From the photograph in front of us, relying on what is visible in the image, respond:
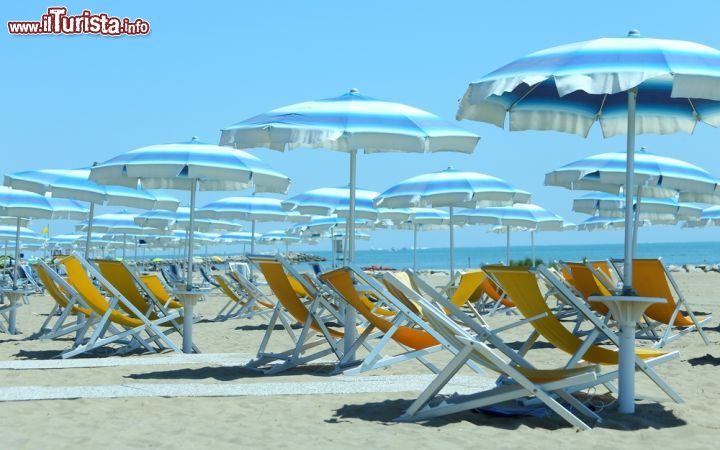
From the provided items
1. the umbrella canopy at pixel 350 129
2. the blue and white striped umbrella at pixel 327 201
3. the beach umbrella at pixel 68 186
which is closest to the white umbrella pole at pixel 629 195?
the umbrella canopy at pixel 350 129

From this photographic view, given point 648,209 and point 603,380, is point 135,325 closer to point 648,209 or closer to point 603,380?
point 603,380

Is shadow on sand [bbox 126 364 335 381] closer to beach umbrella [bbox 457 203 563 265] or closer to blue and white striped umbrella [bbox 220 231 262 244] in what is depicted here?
beach umbrella [bbox 457 203 563 265]

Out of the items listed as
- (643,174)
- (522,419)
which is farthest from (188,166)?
(643,174)

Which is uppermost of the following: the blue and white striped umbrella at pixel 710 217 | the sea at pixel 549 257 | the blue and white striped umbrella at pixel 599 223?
the blue and white striped umbrella at pixel 710 217

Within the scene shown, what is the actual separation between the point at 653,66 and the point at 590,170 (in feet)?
14.3

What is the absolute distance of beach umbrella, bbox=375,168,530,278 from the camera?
413 inches

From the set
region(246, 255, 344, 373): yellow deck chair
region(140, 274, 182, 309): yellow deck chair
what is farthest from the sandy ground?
region(140, 274, 182, 309): yellow deck chair

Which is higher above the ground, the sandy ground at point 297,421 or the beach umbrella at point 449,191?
the beach umbrella at point 449,191

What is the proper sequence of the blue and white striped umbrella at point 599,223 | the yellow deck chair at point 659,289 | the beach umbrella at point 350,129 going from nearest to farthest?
the beach umbrella at point 350,129 < the yellow deck chair at point 659,289 < the blue and white striped umbrella at point 599,223

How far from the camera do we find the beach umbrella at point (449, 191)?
34.4 feet

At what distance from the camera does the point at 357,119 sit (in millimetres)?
6148

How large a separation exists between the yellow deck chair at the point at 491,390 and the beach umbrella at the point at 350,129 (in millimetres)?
1797

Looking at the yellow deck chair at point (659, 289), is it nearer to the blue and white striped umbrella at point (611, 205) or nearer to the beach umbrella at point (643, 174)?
the beach umbrella at point (643, 174)

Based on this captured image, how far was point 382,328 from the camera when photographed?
5344 mm
